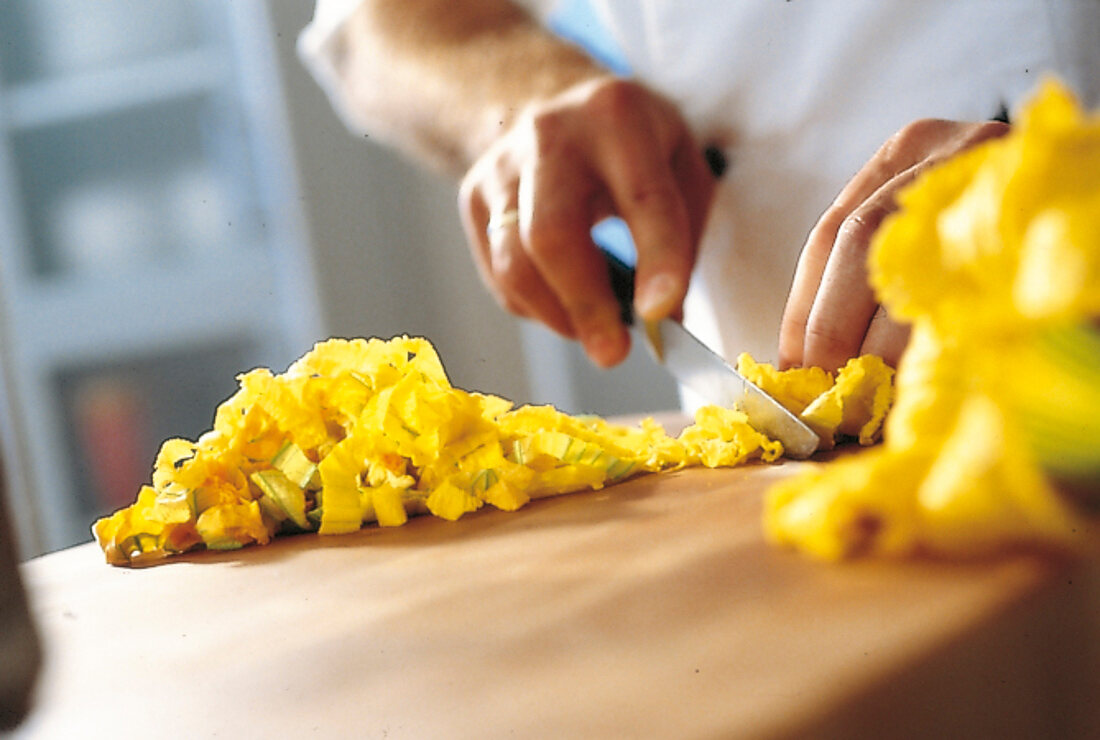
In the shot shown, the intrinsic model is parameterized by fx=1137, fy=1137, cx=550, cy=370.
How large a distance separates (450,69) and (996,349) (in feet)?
3.05

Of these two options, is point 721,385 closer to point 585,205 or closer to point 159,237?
point 585,205

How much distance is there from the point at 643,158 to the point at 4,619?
527 mm

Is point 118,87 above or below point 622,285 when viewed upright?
above

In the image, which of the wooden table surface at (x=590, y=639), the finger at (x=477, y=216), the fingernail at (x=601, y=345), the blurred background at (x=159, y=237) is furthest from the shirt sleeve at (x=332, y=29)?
the blurred background at (x=159, y=237)

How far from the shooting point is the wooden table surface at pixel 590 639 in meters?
0.26

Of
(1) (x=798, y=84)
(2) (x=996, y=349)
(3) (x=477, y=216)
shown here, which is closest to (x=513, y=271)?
(3) (x=477, y=216)

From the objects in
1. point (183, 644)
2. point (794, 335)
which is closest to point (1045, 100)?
point (183, 644)

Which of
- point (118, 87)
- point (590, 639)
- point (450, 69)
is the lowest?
point (590, 639)

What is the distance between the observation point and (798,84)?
937mm

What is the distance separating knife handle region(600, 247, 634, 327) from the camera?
2.59 feet

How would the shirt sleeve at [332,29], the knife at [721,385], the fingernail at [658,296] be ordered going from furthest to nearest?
Answer: the shirt sleeve at [332,29]
the fingernail at [658,296]
the knife at [721,385]

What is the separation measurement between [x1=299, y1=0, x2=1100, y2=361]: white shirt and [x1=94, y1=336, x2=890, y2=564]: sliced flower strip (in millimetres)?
393

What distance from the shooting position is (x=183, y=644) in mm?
417

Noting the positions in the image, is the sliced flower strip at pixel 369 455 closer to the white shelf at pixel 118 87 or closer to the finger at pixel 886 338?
the finger at pixel 886 338
